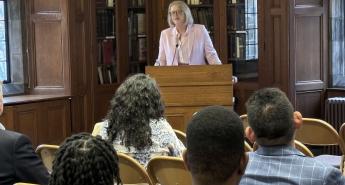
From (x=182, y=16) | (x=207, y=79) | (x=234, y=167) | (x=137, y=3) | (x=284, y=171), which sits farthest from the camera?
(x=137, y=3)

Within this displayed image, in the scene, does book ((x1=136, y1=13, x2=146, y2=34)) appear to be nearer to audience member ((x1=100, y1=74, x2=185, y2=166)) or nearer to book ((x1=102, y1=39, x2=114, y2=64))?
book ((x1=102, y1=39, x2=114, y2=64))

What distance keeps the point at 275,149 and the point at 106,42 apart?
532 centimetres

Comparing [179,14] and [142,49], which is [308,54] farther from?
[142,49]

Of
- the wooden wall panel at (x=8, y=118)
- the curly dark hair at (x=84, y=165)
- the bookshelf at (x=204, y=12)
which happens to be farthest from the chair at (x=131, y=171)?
the bookshelf at (x=204, y=12)

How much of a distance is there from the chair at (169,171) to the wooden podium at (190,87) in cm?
234

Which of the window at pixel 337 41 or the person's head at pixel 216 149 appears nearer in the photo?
the person's head at pixel 216 149

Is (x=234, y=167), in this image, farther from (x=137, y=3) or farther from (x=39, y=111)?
(x=137, y=3)

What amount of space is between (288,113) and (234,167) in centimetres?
82

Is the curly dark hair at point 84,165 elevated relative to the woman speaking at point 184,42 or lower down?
lower down

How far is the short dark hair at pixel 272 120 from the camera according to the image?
7.56 ft

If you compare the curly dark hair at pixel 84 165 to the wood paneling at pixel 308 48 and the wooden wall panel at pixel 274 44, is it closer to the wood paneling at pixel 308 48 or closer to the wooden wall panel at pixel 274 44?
the wooden wall panel at pixel 274 44

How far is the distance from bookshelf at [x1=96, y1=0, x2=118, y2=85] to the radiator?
2.47 meters

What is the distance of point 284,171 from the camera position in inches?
89.5

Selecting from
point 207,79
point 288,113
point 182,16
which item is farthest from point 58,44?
point 288,113
